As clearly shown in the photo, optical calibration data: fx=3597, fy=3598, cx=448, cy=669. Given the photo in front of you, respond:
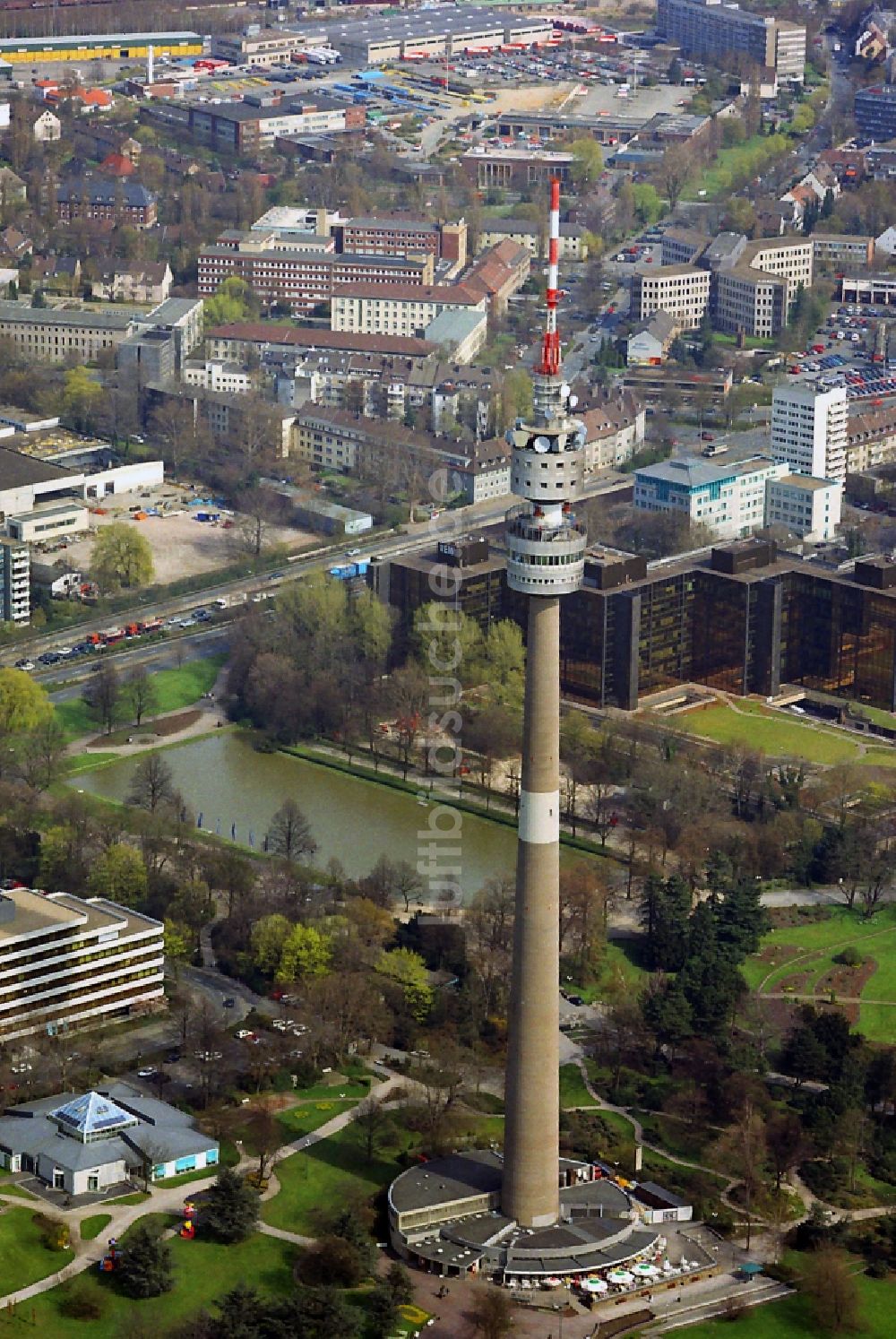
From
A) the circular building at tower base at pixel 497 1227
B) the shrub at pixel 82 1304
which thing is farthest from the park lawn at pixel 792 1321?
the shrub at pixel 82 1304

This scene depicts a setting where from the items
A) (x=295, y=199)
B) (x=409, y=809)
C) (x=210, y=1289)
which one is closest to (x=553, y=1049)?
(x=210, y=1289)

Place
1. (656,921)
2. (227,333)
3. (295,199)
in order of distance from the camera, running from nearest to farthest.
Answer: (656,921), (227,333), (295,199)

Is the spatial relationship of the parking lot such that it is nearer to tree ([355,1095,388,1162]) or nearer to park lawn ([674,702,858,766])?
park lawn ([674,702,858,766])

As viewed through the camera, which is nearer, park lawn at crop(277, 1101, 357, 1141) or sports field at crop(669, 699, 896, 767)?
park lawn at crop(277, 1101, 357, 1141)

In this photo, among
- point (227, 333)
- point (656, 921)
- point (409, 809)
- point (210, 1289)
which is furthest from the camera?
point (227, 333)

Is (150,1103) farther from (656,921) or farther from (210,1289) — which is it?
(656,921)

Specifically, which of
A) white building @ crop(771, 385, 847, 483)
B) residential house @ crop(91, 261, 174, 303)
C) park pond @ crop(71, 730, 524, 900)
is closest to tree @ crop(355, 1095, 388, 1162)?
park pond @ crop(71, 730, 524, 900)
